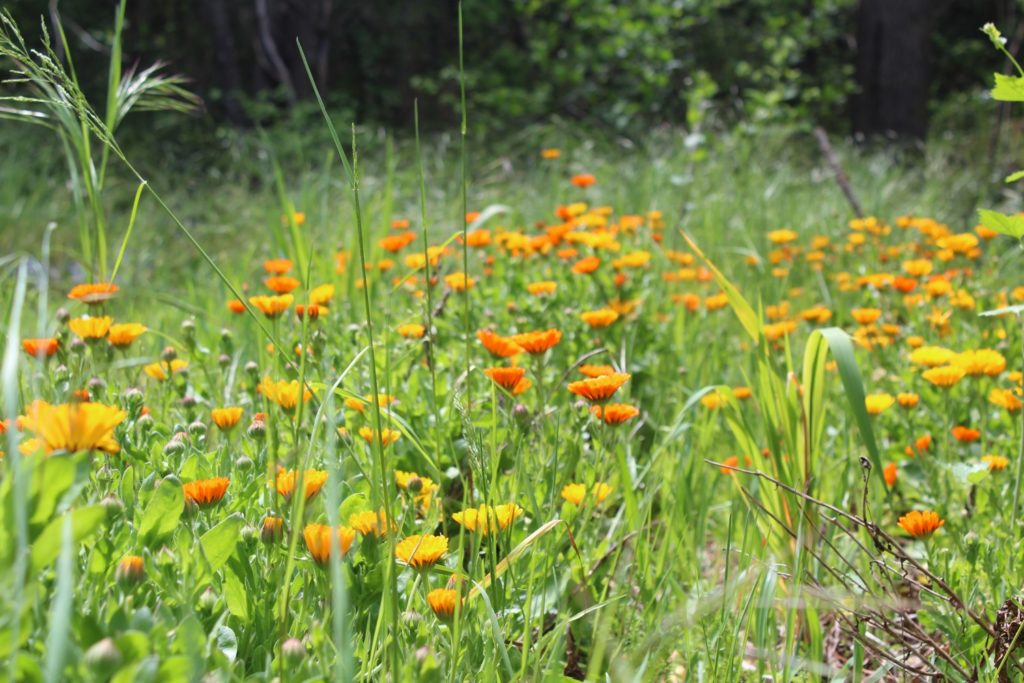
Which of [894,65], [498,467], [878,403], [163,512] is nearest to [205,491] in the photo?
[163,512]

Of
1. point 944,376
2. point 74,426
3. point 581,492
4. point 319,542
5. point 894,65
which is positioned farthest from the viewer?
point 894,65

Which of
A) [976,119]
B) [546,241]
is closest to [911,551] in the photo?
[546,241]

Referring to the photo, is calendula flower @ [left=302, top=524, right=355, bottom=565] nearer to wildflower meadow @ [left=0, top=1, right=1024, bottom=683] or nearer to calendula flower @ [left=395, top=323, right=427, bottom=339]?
wildflower meadow @ [left=0, top=1, right=1024, bottom=683]

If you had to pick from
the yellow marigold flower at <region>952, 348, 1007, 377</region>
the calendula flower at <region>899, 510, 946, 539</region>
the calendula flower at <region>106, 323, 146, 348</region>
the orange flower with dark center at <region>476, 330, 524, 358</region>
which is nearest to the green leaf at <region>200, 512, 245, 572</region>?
the orange flower with dark center at <region>476, 330, 524, 358</region>

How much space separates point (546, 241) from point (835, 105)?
11711 mm

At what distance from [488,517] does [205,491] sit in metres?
0.31

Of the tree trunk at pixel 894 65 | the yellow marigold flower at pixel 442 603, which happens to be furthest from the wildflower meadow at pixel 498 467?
the tree trunk at pixel 894 65

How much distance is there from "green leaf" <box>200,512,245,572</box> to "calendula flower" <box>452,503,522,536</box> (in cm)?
26

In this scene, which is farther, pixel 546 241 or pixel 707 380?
pixel 546 241

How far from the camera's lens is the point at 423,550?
0.96 metres

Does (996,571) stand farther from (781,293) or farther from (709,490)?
(781,293)

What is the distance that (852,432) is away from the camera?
6.57 feet

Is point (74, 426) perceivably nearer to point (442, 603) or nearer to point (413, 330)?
point (442, 603)

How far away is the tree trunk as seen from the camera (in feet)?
28.0
